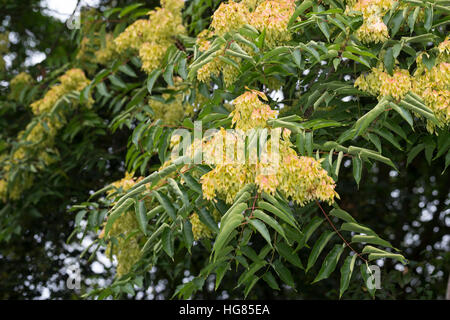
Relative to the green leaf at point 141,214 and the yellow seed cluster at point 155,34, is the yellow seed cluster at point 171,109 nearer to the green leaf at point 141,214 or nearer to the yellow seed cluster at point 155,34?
the yellow seed cluster at point 155,34

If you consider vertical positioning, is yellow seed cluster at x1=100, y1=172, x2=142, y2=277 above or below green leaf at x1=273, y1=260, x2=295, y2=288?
above

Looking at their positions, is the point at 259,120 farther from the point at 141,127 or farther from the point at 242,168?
the point at 141,127

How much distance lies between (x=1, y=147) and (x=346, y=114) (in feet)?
9.72

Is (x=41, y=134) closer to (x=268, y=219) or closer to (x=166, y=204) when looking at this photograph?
(x=166, y=204)

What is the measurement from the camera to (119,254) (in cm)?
347

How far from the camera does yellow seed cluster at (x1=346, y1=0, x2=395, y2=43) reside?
2.43m

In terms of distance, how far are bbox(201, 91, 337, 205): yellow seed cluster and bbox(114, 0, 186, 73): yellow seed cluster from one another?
127 centimetres

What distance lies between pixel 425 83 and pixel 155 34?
1.66 meters

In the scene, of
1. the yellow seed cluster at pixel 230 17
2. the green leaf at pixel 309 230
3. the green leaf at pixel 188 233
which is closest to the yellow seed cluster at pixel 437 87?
the green leaf at pixel 309 230

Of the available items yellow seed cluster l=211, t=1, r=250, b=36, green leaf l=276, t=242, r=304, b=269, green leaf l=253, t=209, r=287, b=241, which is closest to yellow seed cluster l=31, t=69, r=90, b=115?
yellow seed cluster l=211, t=1, r=250, b=36

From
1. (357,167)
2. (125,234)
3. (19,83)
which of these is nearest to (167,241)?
(125,234)

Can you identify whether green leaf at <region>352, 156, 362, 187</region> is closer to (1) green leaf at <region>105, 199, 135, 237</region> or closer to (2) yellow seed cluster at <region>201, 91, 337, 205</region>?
(2) yellow seed cluster at <region>201, 91, 337, 205</region>

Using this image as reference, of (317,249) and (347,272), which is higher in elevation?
(317,249)

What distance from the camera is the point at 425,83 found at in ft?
7.92
